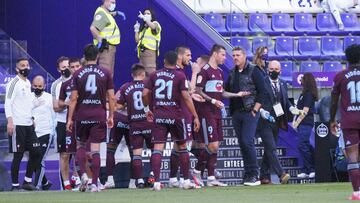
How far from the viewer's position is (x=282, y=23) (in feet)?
96.7

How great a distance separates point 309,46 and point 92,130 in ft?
42.3

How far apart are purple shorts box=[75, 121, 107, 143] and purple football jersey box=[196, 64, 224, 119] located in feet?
8.71

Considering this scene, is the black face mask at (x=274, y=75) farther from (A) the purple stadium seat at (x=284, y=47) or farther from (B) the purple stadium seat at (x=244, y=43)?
(A) the purple stadium seat at (x=284, y=47)

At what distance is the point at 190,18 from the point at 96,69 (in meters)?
8.23

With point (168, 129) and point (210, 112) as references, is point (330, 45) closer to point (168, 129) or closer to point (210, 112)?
point (210, 112)

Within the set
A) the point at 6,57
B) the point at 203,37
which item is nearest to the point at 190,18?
the point at 203,37

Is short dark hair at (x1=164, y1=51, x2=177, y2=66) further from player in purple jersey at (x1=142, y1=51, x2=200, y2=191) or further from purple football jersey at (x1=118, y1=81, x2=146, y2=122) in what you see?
purple football jersey at (x1=118, y1=81, x2=146, y2=122)

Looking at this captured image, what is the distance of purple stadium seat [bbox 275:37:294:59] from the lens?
83.9ft

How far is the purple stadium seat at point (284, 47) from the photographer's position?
25.6 meters

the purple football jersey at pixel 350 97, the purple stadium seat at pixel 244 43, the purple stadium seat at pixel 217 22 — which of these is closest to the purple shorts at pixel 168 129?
the purple football jersey at pixel 350 97

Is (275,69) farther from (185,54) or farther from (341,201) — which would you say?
(341,201)

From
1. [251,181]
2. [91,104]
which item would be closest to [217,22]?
[251,181]

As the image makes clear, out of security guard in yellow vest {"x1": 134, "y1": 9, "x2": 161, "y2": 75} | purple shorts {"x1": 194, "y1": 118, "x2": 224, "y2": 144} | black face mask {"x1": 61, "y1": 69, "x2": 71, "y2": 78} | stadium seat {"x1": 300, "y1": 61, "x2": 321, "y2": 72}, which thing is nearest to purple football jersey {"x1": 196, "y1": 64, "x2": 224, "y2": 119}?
purple shorts {"x1": 194, "y1": 118, "x2": 224, "y2": 144}

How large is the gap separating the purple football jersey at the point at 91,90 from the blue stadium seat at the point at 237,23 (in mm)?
9168
